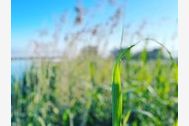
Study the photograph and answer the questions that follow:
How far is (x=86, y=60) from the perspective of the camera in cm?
158

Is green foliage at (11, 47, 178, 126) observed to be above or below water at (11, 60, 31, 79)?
below

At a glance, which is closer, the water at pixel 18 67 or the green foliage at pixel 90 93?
the water at pixel 18 67

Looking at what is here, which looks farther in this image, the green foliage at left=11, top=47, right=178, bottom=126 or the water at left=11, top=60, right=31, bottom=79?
the green foliage at left=11, top=47, right=178, bottom=126

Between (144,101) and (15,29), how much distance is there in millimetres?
472

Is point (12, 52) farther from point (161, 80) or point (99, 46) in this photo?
point (161, 80)

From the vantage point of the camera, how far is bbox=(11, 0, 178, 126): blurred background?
1.38 metres

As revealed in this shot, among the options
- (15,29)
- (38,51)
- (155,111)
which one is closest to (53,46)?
(38,51)

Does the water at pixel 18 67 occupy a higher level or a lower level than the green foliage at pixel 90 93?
higher

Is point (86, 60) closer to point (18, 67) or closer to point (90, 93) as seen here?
point (90, 93)

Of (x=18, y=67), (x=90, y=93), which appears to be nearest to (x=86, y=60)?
(x=90, y=93)

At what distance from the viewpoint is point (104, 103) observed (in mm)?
1553

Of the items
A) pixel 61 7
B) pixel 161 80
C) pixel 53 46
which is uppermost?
pixel 61 7

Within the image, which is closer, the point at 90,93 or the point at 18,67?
the point at 18,67

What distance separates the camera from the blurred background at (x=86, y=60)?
138 cm
